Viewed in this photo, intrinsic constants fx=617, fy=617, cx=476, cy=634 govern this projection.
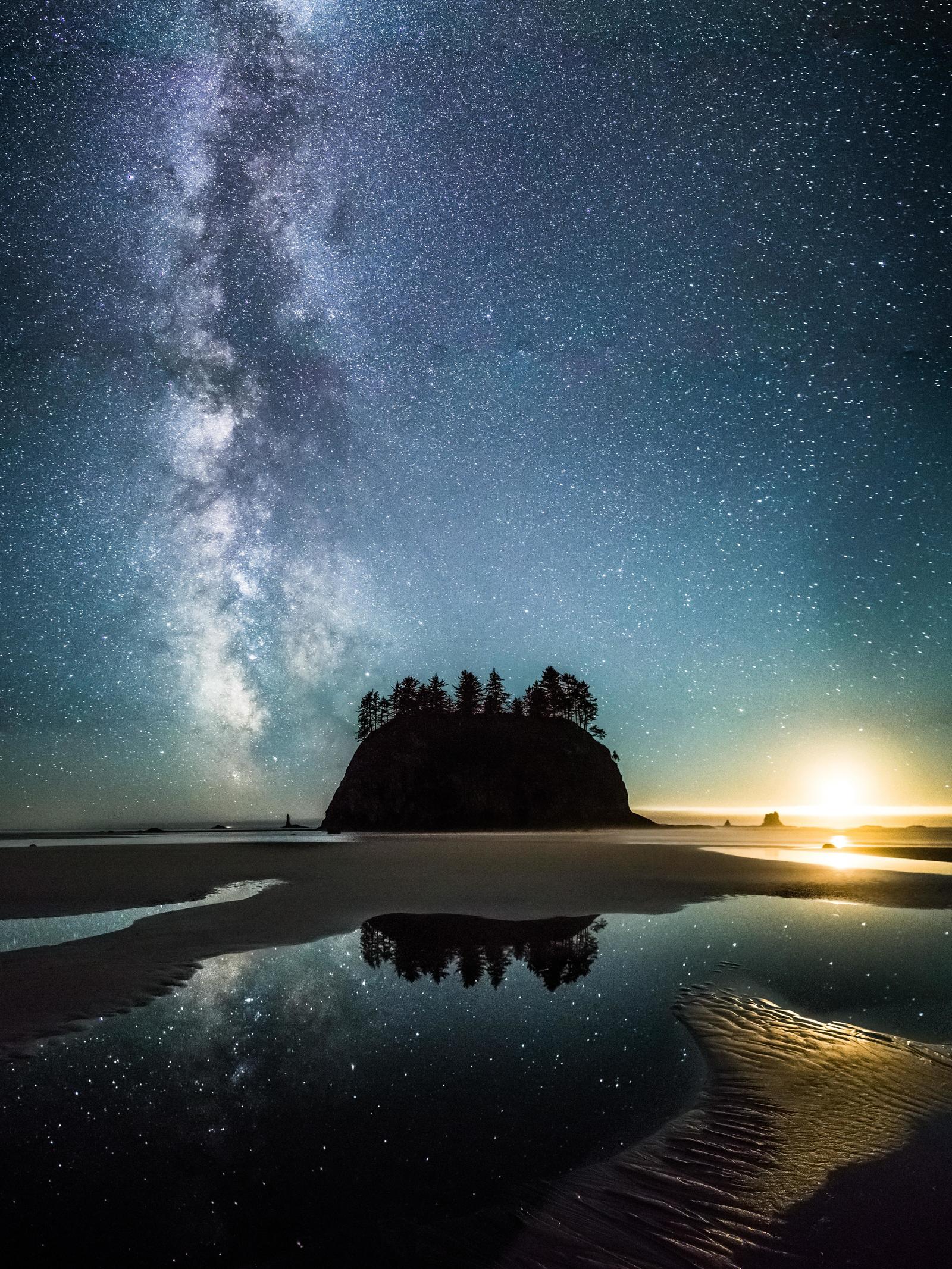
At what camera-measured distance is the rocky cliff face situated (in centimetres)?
9200

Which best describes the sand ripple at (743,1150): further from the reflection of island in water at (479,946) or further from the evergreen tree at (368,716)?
the evergreen tree at (368,716)

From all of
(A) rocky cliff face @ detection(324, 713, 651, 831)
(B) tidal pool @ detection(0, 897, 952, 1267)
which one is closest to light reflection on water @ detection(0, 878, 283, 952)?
(B) tidal pool @ detection(0, 897, 952, 1267)

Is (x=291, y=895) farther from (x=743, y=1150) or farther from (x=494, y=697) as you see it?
(x=494, y=697)

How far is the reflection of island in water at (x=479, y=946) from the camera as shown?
8.82m

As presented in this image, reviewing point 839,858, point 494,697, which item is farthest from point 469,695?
point 839,858

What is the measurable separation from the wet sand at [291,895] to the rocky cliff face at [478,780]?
190 feet

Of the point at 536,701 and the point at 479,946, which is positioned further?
the point at 536,701

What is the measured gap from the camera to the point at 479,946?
10.5 metres

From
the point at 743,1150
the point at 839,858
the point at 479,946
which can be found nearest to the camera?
the point at 743,1150

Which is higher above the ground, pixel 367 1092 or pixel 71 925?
pixel 367 1092

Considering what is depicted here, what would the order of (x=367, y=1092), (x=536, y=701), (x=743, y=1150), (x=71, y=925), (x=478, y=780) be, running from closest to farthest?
(x=743, y=1150), (x=367, y=1092), (x=71, y=925), (x=478, y=780), (x=536, y=701)

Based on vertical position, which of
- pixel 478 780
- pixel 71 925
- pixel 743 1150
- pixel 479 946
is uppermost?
pixel 478 780

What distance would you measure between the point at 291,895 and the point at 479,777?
78446 mm

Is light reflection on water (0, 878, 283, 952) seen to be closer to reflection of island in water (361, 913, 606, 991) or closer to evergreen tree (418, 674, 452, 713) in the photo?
reflection of island in water (361, 913, 606, 991)
